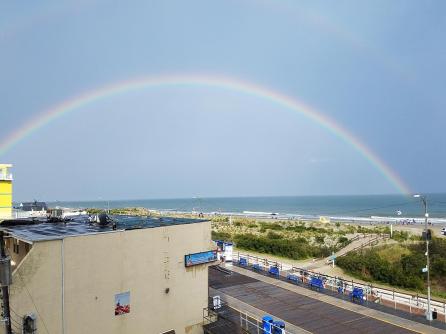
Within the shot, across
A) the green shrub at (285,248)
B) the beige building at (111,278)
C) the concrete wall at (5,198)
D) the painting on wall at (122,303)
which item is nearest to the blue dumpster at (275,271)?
the beige building at (111,278)

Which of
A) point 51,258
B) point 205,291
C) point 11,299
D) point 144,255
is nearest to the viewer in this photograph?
point 11,299

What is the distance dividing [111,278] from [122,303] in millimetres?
1324

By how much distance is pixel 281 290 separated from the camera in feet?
82.3

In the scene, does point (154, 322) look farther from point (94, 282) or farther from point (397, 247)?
point (397, 247)

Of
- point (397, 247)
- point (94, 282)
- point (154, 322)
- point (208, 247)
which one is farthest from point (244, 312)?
point (397, 247)

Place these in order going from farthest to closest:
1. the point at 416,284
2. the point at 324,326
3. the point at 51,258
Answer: the point at 416,284
the point at 324,326
the point at 51,258

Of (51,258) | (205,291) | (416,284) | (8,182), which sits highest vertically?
(8,182)

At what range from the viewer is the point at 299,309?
21.1 m

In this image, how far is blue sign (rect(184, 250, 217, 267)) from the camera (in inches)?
738

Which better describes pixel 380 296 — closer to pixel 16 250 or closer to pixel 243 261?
pixel 243 261

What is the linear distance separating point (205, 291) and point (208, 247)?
234 centimetres

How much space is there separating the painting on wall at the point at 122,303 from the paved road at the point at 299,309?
27.7 ft

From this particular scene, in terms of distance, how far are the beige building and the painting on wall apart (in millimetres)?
41

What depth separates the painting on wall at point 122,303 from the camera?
1584 cm
